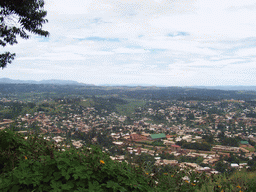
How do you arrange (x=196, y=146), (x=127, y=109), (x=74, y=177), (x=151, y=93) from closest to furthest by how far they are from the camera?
(x=74, y=177)
(x=196, y=146)
(x=127, y=109)
(x=151, y=93)

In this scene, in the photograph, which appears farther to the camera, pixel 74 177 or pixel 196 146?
pixel 196 146

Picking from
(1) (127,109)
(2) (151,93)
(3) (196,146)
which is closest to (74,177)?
(3) (196,146)

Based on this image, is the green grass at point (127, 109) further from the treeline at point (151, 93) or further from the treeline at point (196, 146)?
the treeline at point (196, 146)

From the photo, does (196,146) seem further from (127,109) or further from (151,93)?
(151,93)

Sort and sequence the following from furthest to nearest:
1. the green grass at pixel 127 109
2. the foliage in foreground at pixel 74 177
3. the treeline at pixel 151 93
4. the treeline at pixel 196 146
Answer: the treeline at pixel 151 93, the green grass at pixel 127 109, the treeline at pixel 196 146, the foliage in foreground at pixel 74 177

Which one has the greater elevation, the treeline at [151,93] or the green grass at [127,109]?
the treeline at [151,93]

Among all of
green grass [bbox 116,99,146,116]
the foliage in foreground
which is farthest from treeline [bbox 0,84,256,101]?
the foliage in foreground

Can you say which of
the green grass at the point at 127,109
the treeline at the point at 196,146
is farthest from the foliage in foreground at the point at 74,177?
the green grass at the point at 127,109

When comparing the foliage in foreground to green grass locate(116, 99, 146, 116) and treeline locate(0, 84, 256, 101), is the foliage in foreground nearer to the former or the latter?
green grass locate(116, 99, 146, 116)

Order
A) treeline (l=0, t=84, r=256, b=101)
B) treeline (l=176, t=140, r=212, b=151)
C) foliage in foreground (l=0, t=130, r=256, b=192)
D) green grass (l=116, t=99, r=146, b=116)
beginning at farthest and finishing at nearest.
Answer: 1. treeline (l=0, t=84, r=256, b=101)
2. green grass (l=116, t=99, r=146, b=116)
3. treeline (l=176, t=140, r=212, b=151)
4. foliage in foreground (l=0, t=130, r=256, b=192)

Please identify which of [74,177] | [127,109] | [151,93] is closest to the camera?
[74,177]

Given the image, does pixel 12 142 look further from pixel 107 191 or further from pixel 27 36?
pixel 27 36
